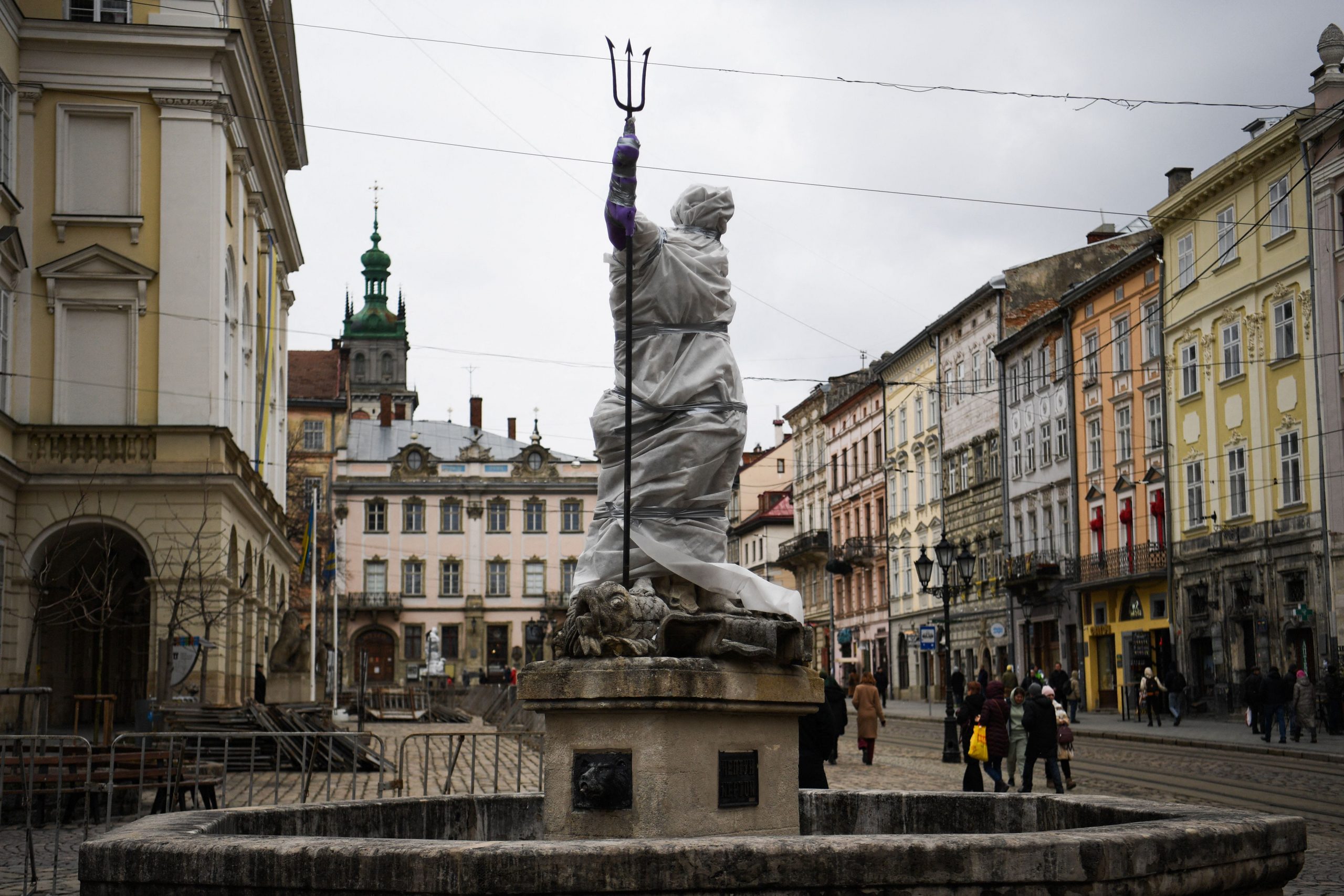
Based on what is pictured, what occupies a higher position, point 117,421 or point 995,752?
point 117,421

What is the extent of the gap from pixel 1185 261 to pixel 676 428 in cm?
3713

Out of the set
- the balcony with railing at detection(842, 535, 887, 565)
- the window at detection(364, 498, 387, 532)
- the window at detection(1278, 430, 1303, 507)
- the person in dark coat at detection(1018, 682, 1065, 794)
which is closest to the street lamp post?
the person in dark coat at detection(1018, 682, 1065, 794)

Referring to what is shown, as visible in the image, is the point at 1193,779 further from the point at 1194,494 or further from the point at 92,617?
the point at 1194,494

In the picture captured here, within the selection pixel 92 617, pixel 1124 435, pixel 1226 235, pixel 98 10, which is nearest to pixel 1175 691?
pixel 1124 435

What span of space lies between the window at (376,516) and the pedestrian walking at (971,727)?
248ft

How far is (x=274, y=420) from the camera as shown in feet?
151

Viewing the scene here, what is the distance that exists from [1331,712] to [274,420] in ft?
95.8

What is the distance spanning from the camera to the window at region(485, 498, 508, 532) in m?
94.0

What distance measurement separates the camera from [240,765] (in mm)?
21906

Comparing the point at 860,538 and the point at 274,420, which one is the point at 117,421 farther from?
the point at 860,538

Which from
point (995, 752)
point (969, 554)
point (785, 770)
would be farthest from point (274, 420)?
point (785, 770)

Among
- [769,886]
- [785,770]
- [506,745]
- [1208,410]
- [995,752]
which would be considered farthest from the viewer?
[1208,410]

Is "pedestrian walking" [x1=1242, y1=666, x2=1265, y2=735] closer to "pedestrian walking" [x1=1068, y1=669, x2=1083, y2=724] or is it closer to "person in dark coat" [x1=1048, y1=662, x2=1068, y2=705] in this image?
"person in dark coat" [x1=1048, y1=662, x2=1068, y2=705]

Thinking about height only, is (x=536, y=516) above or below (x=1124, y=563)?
above
